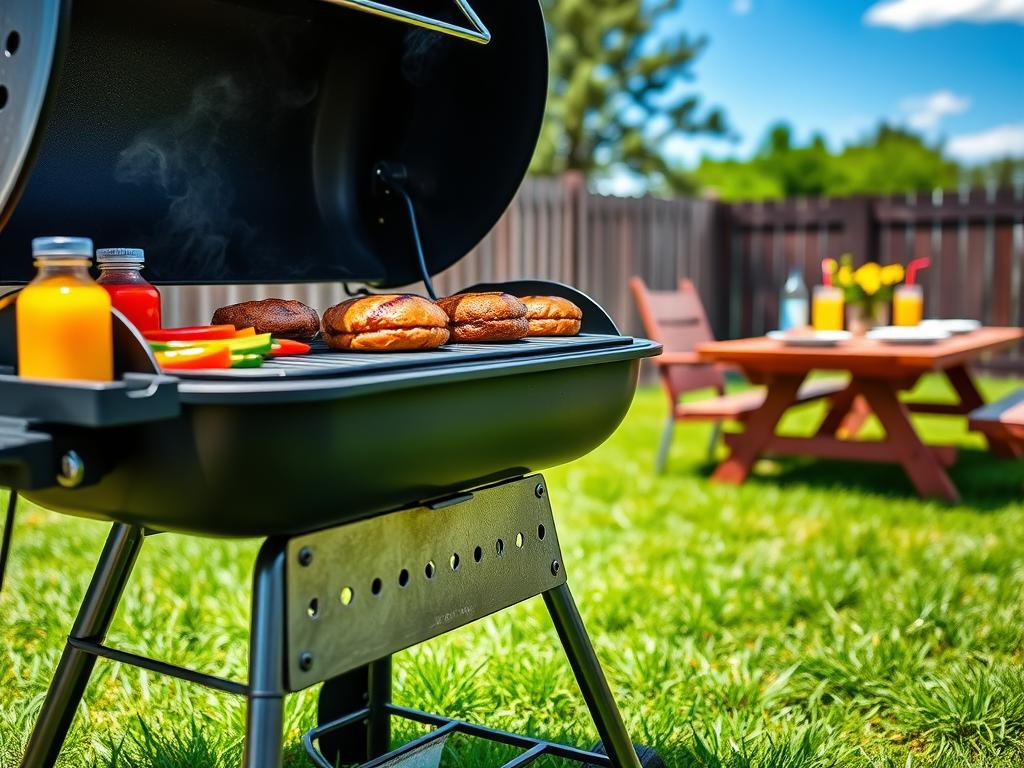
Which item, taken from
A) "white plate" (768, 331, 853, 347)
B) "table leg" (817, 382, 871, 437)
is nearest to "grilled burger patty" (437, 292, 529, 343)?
"white plate" (768, 331, 853, 347)

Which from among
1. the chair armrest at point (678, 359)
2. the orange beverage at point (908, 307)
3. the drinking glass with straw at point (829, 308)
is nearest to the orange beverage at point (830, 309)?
the drinking glass with straw at point (829, 308)

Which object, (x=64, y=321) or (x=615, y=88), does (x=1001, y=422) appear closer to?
(x=64, y=321)

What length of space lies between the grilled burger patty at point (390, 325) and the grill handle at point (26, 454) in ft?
1.67

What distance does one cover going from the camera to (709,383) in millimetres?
5477

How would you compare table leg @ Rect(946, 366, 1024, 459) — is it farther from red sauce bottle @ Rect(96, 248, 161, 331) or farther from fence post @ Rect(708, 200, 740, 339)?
red sauce bottle @ Rect(96, 248, 161, 331)

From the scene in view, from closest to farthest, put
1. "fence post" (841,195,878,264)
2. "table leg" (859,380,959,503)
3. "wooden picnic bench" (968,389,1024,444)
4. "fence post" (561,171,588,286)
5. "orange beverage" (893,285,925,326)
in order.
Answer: "wooden picnic bench" (968,389,1024,444)
"table leg" (859,380,959,503)
"orange beverage" (893,285,925,326)
"fence post" (561,171,588,286)
"fence post" (841,195,878,264)

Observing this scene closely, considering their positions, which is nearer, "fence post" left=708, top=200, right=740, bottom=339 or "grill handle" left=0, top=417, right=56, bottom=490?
"grill handle" left=0, top=417, right=56, bottom=490

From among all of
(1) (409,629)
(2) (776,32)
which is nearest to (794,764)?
(1) (409,629)

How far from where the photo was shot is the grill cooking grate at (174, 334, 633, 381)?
3.76 ft

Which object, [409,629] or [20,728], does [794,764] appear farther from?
[20,728]

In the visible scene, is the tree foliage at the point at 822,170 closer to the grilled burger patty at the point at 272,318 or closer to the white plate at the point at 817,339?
the white plate at the point at 817,339

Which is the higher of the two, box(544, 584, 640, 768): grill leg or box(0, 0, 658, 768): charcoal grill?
box(0, 0, 658, 768): charcoal grill

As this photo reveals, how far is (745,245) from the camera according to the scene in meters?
9.73

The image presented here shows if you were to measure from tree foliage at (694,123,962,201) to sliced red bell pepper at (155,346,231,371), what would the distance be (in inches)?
1105
